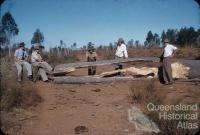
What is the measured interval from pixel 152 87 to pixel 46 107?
2.77 metres

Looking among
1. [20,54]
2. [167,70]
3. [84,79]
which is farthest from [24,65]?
[167,70]

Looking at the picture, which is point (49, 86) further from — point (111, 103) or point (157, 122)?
point (157, 122)

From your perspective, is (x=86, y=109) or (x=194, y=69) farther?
(x=194, y=69)

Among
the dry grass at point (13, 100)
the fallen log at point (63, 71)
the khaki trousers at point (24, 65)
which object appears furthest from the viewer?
the fallen log at point (63, 71)

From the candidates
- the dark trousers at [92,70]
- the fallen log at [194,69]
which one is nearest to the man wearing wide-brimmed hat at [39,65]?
the dark trousers at [92,70]

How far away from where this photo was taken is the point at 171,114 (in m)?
5.73

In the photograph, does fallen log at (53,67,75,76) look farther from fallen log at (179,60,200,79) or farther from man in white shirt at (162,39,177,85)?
fallen log at (179,60,200,79)

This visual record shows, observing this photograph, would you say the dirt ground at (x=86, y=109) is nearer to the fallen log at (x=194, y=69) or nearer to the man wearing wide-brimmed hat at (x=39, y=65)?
the man wearing wide-brimmed hat at (x=39, y=65)

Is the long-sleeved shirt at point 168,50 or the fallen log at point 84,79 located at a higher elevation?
the long-sleeved shirt at point 168,50

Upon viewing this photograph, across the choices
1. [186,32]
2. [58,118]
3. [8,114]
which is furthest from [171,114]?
[186,32]

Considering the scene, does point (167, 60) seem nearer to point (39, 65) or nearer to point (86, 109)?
point (86, 109)

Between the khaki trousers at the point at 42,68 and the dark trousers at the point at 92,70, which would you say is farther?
the dark trousers at the point at 92,70

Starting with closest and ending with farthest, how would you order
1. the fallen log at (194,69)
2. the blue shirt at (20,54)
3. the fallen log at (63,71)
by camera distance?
the fallen log at (194,69)
the blue shirt at (20,54)
the fallen log at (63,71)

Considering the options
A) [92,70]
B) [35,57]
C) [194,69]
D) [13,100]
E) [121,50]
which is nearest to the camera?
[13,100]
